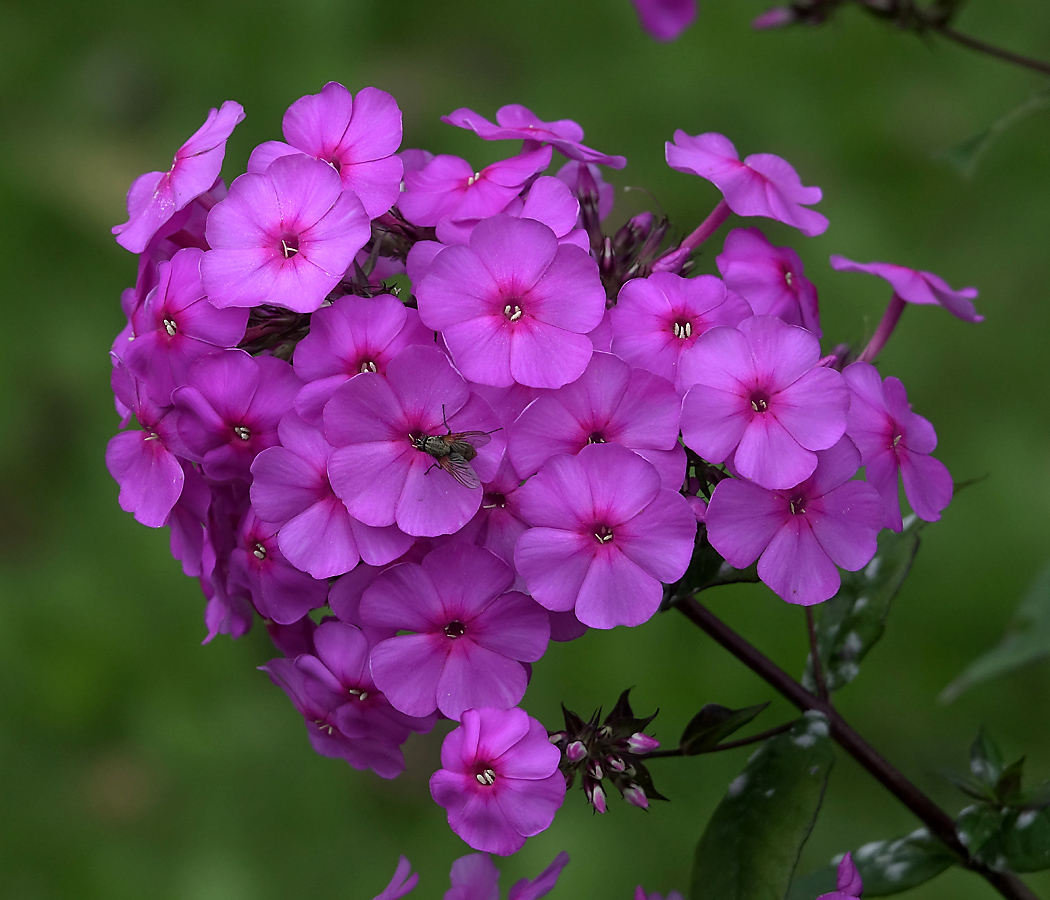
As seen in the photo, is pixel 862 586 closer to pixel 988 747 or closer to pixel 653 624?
pixel 988 747

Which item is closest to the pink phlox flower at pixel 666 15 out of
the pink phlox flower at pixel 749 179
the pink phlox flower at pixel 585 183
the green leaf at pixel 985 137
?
the green leaf at pixel 985 137

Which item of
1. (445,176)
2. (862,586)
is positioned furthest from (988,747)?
(445,176)

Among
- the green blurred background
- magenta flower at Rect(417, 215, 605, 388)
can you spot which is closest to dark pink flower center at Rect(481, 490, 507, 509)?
magenta flower at Rect(417, 215, 605, 388)

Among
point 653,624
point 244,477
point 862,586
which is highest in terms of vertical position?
point 244,477

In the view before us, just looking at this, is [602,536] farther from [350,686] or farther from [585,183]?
[585,183]

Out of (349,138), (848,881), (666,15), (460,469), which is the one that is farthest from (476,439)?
(666,15)

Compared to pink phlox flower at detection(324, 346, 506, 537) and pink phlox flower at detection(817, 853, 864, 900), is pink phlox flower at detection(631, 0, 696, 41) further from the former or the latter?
pink phlox flower at detection(817, 853, 864, 900)

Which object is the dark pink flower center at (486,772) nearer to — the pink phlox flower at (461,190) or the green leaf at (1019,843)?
the pink phlox flower at (461,190)
